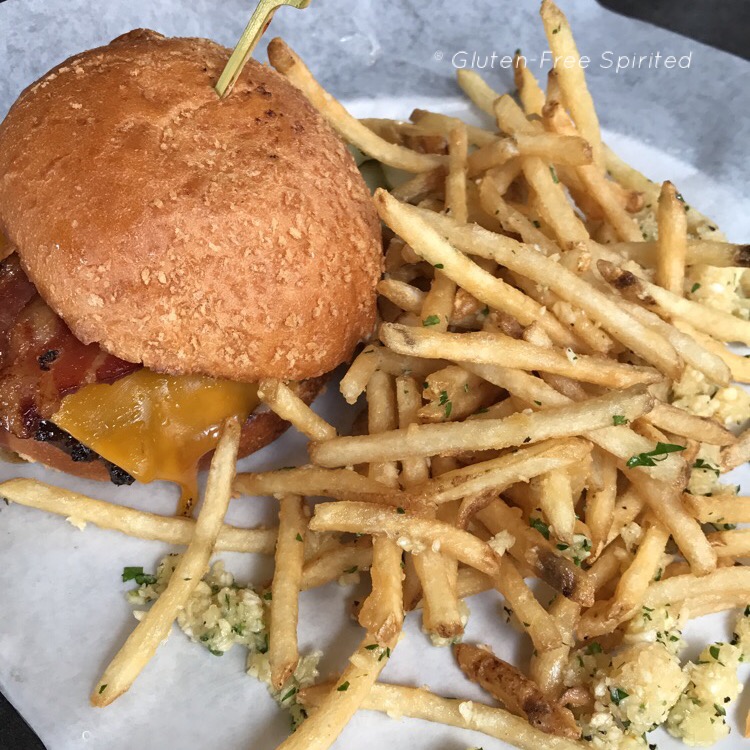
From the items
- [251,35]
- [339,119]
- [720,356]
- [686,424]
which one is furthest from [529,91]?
[686,424]

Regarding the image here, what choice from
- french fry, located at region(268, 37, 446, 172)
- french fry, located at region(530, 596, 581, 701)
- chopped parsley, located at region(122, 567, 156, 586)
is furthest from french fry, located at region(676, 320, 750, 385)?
chopped parsley, located at region(122, 567, 156, 586)

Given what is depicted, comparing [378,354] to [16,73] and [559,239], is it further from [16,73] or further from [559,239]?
[16,73]

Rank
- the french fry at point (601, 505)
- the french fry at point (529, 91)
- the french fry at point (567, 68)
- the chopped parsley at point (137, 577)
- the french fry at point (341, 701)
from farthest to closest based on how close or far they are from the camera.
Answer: the french fry at point (529, 91) < the french fry at point (567, 68) < the chopped parsley at point (137, 577) < the french fry at point (601, 505) < the french fry at point (341, 701)

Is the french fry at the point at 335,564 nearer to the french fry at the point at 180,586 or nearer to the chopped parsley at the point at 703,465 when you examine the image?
the french fry at the point at 180,586

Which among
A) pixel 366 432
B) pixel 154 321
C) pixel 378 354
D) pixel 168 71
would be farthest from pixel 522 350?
pixel 168 71

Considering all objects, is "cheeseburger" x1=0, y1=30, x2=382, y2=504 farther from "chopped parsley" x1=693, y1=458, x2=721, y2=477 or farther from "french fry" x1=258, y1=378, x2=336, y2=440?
"chopped parsley" x1=693, y1=458, x2=721, y2=477

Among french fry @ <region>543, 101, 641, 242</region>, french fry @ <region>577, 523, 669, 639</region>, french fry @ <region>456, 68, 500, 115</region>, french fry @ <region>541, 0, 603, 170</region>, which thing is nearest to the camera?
french fry @ <region>577, 523, 669, 639</region>

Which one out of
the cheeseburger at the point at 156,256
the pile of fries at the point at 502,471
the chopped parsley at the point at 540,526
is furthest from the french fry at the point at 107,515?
the chopped parsley at the point at 540,526
